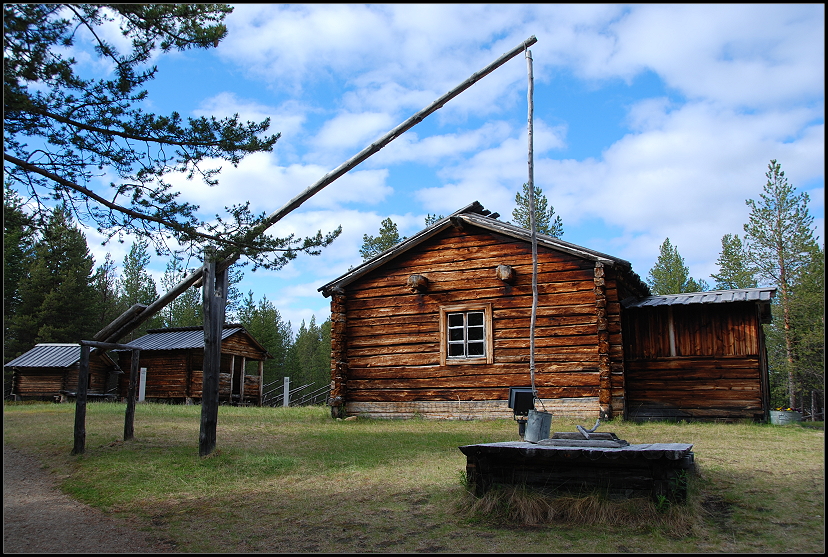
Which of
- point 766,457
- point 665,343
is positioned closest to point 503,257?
point 665,343

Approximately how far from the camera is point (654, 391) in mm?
14977

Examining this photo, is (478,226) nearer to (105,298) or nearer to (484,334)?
→ (484,334)

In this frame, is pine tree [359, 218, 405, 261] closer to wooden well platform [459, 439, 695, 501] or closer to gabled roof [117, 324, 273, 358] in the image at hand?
gabled roof [117, 324, 273, 358]

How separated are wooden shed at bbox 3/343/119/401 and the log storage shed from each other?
61.0 ft

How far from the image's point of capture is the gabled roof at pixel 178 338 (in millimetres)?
28247

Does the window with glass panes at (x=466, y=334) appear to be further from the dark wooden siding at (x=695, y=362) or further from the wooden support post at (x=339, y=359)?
the dark wooden siding at (x=695, y=362)

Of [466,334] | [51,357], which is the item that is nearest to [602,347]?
[466,334]

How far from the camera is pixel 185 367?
28281 mm

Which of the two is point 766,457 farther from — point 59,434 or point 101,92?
point 59,434

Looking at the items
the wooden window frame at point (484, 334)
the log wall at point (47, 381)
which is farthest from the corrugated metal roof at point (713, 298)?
the log wall at point (47, 381)

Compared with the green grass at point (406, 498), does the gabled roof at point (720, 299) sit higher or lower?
higher

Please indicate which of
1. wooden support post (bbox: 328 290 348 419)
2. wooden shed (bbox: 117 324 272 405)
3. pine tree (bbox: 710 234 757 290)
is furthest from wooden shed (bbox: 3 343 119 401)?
pine tree (bbox: 710 234 757 290)

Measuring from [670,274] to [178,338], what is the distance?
3198 cm

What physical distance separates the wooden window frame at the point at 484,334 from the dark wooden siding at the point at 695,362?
3527mm
